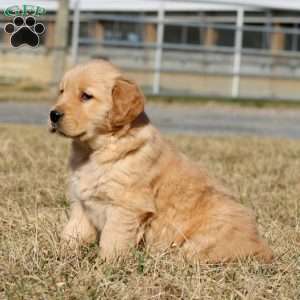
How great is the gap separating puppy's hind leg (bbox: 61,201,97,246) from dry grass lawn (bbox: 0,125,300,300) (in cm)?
8

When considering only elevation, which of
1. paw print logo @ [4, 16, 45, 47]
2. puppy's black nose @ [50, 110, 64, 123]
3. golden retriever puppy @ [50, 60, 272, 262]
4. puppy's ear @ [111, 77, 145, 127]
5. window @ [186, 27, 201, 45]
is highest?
window @ [186, 27, 201, 45]

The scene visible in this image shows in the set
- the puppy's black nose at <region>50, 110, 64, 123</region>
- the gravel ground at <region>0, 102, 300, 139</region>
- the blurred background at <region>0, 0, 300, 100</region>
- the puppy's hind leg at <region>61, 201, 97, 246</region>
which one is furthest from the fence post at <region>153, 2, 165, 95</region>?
the puppy's black nose at <region>50, 110, 64, 123</region>

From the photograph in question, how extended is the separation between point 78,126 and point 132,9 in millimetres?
15712

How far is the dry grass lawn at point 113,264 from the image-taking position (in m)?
3.26

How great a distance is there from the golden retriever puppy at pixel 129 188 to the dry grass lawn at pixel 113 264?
0.13 m

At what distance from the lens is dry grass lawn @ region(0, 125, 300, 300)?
3.26 m

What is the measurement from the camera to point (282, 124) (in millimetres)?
12711

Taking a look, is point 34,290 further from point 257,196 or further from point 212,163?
point 212,163

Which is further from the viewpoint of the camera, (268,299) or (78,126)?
(78,126)

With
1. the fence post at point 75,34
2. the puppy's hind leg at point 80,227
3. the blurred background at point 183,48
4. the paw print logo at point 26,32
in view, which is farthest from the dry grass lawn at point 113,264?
the blurred background at point 183,48

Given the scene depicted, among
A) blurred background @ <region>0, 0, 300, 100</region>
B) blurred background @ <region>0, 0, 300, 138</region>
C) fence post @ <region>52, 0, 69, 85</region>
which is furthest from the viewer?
blurred background @ <region>0, 0, 300, 100</region>

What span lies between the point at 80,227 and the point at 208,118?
29.7 ft

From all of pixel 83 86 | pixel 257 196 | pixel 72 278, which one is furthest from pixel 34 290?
pixel 257 196

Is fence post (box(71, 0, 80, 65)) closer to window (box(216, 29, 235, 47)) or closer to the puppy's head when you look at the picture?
window (box(216, 29, 235, 47))
